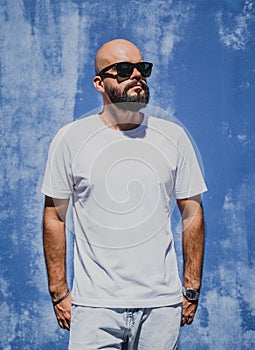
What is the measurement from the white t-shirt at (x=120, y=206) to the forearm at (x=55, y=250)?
71mm

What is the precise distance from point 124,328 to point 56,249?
1.09 feet

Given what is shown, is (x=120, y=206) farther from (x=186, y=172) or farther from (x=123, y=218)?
(x=186, y=172)

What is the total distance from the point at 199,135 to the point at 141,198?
1207 millimetres

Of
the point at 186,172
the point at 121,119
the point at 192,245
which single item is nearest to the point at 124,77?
the point at 121,119

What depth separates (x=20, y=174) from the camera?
3020 millimetres

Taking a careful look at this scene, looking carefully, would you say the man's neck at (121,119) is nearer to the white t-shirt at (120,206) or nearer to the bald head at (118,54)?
the white t-shirt at (120,206)

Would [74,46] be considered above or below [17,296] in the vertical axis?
above

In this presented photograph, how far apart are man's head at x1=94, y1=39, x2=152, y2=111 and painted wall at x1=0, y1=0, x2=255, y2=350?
99 cm

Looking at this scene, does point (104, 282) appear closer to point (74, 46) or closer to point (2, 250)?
point (2, 250)

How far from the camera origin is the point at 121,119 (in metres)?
2.01

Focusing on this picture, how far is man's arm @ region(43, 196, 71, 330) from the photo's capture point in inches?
77.4

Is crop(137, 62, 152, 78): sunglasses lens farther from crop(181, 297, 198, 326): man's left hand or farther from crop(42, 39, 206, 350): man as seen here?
crop(181, 297, 198, 326): man's left hand

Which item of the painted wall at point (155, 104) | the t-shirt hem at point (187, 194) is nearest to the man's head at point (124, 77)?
the t-shirt hem at point (187, 194)

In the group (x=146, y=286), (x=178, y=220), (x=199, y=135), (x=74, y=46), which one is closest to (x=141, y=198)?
(x=146, y=286)
